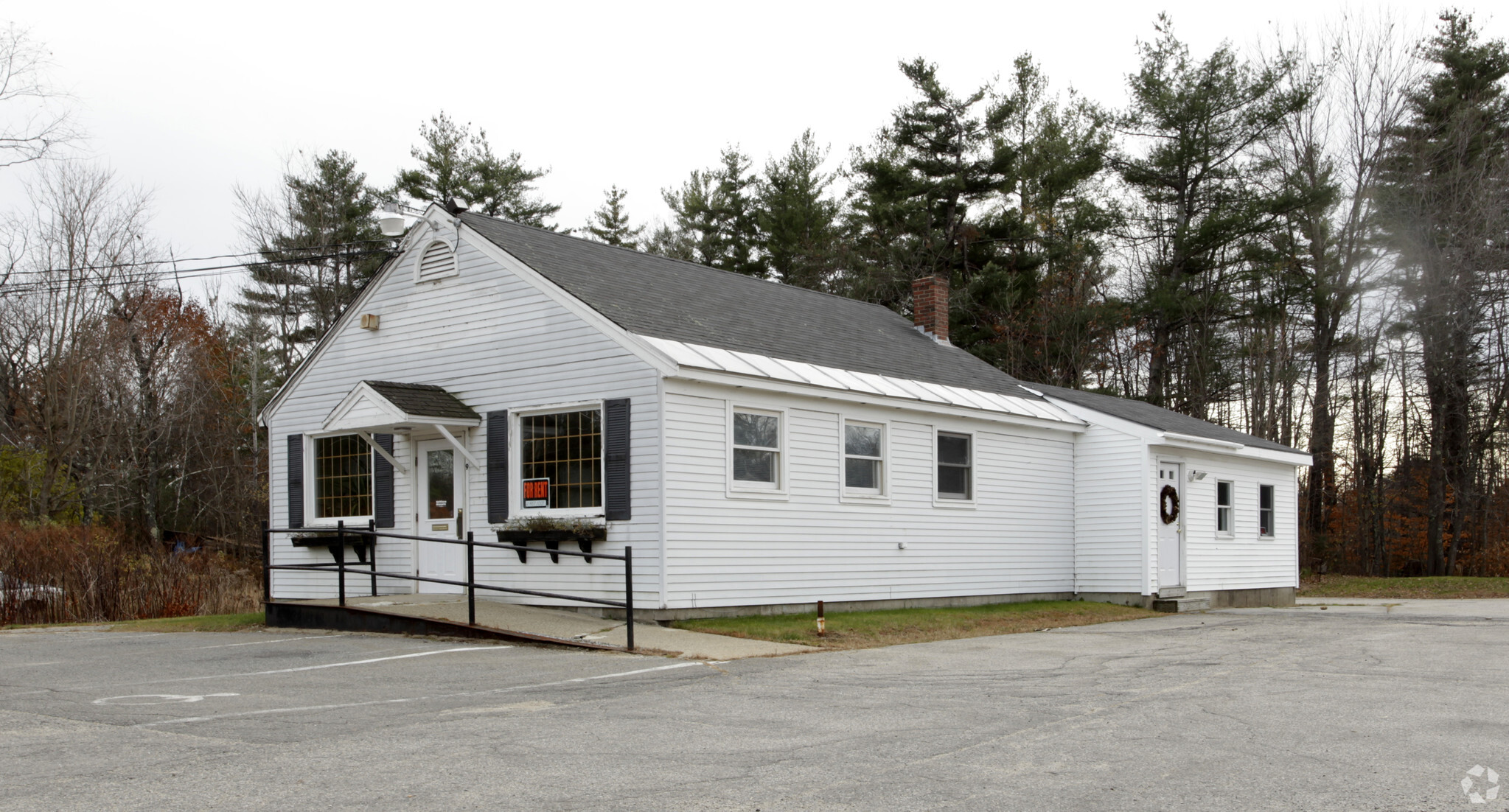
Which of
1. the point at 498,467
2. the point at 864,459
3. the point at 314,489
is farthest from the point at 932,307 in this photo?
the point at 314,489

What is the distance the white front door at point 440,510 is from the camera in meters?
16.3

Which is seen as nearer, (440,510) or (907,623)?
(907,623)

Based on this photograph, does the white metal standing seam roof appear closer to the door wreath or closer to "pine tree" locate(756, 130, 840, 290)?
the door wreath

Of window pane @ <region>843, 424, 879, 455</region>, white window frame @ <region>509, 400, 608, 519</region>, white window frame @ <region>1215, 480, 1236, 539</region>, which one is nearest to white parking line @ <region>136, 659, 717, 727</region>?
white window frame @ <region>509, 400, 608, 519</region>

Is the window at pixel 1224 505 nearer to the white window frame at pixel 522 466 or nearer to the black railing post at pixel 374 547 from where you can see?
the white window frame at pixel 522 466

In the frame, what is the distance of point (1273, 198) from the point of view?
112ft

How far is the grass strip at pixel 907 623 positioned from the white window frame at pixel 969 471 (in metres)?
1.61

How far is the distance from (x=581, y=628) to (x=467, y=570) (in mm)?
1852

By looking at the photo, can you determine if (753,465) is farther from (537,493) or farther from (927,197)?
(927,197)

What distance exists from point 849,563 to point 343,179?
30.5m

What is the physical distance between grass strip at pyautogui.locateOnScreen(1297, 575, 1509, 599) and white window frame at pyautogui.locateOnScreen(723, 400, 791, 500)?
669 inches

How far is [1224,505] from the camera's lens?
73.4ft

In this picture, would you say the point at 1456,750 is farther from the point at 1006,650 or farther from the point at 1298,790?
the point at 1006,650

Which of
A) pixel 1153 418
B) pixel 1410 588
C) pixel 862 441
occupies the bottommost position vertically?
pixel 1410 588
